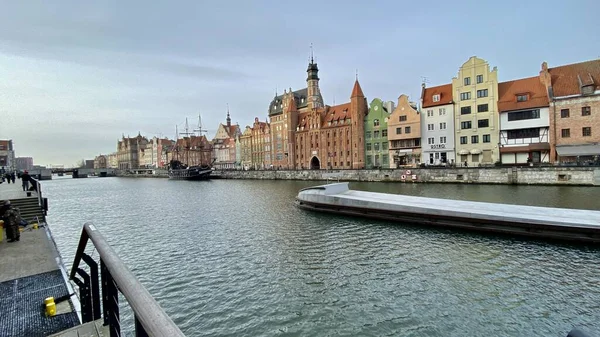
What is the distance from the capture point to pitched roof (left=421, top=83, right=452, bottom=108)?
198 ft

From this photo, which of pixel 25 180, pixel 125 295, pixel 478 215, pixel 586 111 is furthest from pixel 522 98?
pixel 25 180

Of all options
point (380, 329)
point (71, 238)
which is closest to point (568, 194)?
point (380, 329)

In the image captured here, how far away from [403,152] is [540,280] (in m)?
56.3

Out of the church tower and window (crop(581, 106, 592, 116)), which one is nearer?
window (crop(581, 106, 592, 116))

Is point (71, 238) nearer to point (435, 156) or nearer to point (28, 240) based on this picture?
point (28, 240)

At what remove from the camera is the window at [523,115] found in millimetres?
49312

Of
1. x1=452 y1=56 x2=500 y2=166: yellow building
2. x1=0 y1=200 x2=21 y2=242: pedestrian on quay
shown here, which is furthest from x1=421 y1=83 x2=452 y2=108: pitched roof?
x1=0 y1=200 x2=21 y2=242: pedestrian on quay

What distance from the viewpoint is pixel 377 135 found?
2867 inches

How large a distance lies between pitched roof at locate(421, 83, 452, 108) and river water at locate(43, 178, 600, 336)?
4820 cm

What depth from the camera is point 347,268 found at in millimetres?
13125

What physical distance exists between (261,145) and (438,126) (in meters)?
63.5

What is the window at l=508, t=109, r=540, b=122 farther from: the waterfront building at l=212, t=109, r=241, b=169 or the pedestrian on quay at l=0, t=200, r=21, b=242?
the waterfront building at l=212, t=109, r=241, b=169

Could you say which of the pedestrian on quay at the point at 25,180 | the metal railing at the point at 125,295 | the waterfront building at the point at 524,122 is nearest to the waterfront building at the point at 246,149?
the waterfront building at the point at 524,122

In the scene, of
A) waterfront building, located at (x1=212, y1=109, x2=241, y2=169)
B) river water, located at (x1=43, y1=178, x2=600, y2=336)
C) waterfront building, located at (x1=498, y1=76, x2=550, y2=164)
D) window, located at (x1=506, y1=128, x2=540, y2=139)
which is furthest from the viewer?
waterfront building, located at (x1=212, y1=109, x2=241, y2=169)
